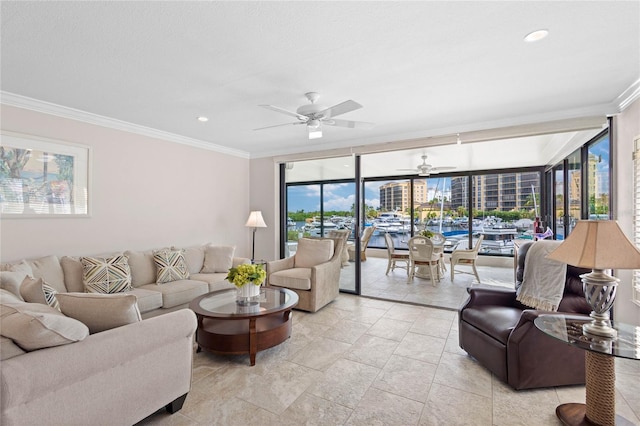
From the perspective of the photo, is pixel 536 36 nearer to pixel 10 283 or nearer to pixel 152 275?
pixel 10 283

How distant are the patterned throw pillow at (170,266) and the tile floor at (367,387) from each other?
1331mm

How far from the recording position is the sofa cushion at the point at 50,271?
2982mm

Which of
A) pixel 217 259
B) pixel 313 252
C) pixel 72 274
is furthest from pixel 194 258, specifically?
pixel 313 252

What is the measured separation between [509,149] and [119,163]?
6215 millimetres

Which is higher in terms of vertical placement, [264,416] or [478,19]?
[478,19]

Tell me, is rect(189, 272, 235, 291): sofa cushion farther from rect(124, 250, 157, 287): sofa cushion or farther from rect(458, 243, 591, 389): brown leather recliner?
rect(458, 243, 591, 389): brown leather recliner

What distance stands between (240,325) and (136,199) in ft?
7.77

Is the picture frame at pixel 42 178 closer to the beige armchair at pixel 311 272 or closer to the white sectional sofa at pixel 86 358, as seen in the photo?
the white sectional sofa at pixel 86 358

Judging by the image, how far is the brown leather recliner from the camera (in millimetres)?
2234

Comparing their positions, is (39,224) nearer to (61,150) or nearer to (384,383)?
(61,150)

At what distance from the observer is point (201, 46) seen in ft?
7.07

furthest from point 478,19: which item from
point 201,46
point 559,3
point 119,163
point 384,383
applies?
point 119,163

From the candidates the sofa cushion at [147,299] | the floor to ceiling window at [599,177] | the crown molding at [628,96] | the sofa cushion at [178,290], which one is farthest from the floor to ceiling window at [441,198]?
the sofa cushion at [147,299]

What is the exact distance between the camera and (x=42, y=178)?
3240mm
